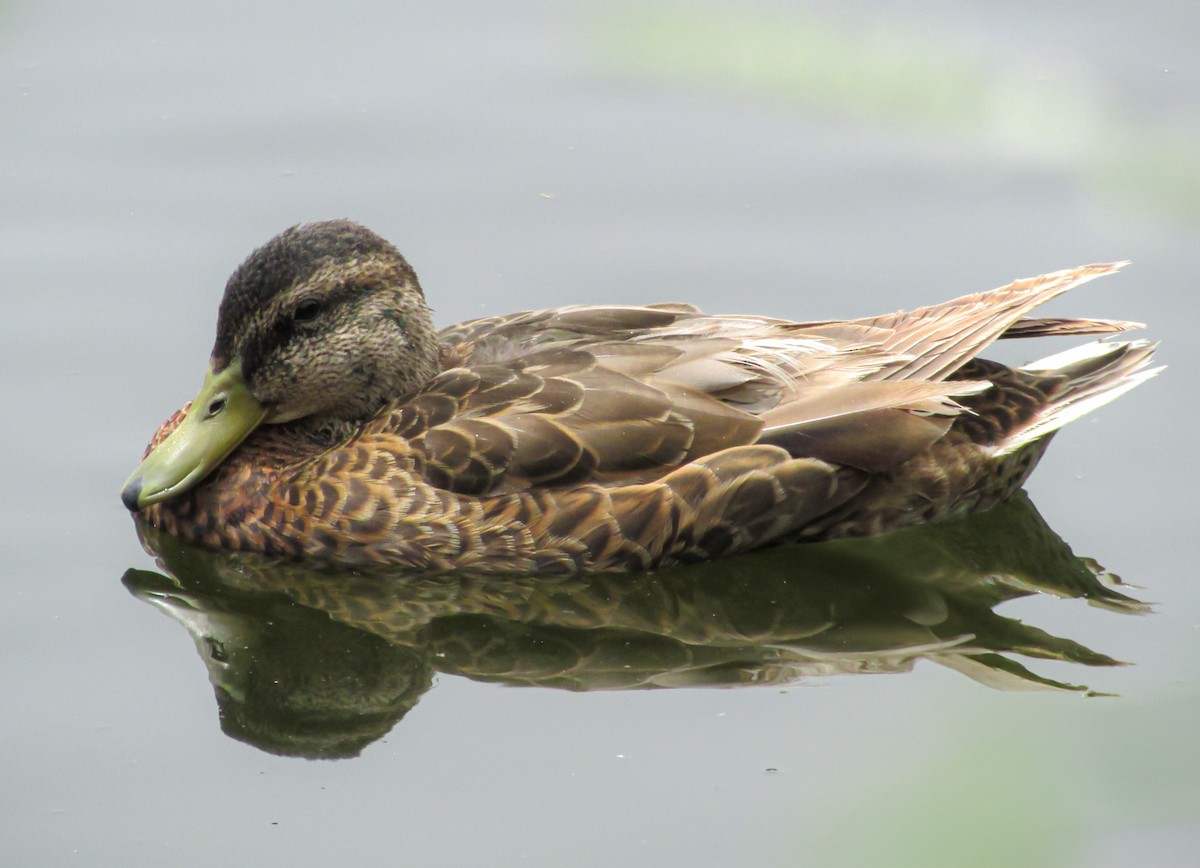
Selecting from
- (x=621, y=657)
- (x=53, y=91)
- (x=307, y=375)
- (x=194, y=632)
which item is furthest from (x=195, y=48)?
(x=621, y=657)

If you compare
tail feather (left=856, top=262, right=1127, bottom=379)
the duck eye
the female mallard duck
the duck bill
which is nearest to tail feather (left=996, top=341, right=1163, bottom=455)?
the female mallard duck

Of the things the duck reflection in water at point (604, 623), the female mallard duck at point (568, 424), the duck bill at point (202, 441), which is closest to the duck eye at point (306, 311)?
the female mallard duck at point (568, 424)

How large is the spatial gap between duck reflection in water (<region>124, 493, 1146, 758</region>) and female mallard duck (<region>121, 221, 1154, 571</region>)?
119mm

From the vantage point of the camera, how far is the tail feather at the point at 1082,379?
22.4 feet

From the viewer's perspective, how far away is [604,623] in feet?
21.1

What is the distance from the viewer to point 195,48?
33.7 ft

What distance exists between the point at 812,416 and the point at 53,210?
477 centimetres

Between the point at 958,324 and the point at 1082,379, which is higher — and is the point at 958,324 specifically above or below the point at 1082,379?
above

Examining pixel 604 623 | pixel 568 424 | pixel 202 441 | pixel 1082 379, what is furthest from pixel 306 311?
pixel 1082 379

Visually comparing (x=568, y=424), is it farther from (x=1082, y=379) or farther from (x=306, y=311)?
(x=1082, y=379)

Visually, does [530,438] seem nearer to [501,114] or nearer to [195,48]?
[501,114]

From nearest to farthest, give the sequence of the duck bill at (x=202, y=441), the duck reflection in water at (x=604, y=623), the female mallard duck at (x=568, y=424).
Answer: the duck reflection in water at (x=604, y=623) → the female mallard duck at (x=568, y=424) → the duck bill at (x=202, y=441)

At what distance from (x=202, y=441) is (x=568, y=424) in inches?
64.7

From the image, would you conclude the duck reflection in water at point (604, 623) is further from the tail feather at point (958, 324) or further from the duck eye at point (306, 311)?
the duck eye at point (306, 311)
